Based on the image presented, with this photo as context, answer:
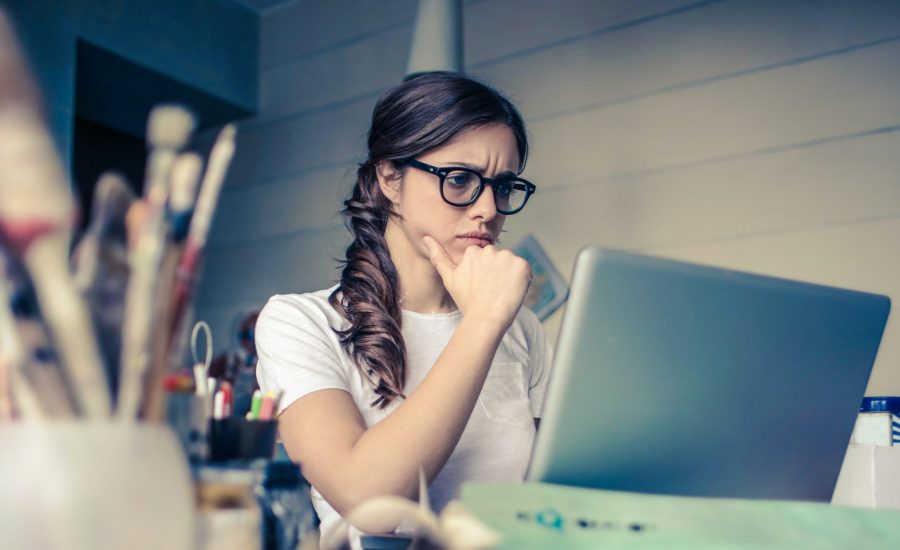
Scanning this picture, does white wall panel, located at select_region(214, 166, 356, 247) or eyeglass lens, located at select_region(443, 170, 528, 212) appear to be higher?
white wall panel, located at select_region(214, 166, 356, 247)

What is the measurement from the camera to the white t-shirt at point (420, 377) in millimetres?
1123

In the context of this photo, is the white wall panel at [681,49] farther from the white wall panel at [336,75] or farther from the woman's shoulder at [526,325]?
the woman's shoulder at [526,325]

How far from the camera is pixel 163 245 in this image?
43cm

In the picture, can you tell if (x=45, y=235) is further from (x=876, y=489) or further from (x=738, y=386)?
(x=876, y=489)

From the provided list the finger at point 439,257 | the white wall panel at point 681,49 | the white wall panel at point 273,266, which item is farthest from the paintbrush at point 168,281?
the white wall panel at point 273,266

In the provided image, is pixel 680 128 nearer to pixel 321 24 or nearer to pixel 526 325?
pixel 526 325

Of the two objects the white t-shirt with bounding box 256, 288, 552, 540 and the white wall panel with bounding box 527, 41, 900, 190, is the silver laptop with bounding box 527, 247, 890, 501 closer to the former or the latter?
the white t-shirt with bounding box 256, 288, 552, 540

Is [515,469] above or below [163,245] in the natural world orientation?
below

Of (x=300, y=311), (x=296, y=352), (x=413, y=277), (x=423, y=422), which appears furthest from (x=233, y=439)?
(x=413, y=277)

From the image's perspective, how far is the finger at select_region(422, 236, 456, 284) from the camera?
119 centimetres

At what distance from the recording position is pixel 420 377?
131 cm

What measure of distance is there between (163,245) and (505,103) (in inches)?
40.4

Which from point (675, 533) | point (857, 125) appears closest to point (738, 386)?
point (675, 533)

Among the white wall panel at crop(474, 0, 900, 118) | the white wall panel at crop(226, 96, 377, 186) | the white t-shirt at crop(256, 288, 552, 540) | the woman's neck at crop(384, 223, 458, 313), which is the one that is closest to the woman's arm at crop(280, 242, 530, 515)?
the white t-shirt at crop(256, 288, 552, 540)
